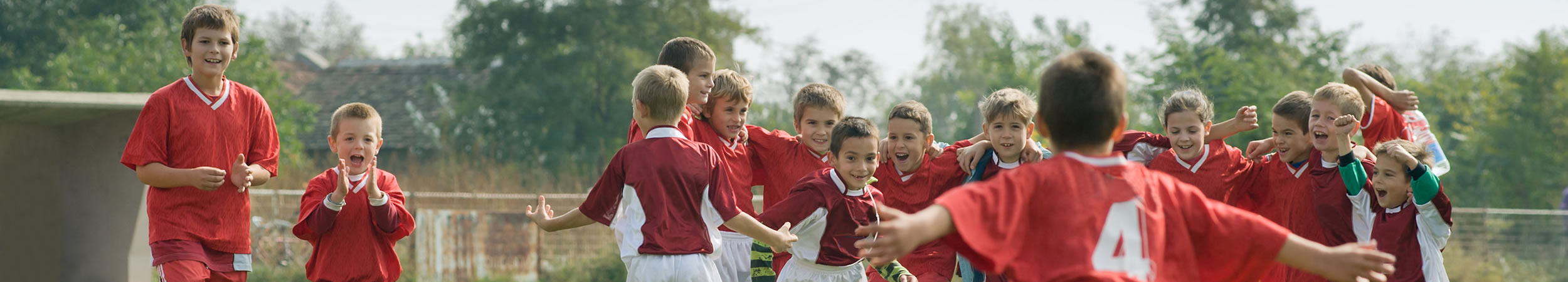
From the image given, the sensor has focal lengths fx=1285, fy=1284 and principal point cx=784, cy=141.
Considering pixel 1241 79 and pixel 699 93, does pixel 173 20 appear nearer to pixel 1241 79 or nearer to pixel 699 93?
pixel 1241 79

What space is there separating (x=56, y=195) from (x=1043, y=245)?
749 centimetres

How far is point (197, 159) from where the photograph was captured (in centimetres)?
517

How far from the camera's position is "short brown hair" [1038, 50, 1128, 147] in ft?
9.90

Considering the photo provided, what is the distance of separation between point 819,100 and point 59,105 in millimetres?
4682

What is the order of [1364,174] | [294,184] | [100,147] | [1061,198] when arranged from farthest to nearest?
1. [294,184]
2. [100,147]
3. [1364,174]
4. [1061,198]

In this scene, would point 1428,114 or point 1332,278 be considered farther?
point 1428,114

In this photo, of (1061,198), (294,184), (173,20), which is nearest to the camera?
(1061,198)

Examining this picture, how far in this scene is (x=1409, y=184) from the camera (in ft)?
19.2

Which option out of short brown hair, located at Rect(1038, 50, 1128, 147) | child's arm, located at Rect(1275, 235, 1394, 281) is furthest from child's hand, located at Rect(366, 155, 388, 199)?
child's arm, located at Rect(1275, 235, 1394, 281)

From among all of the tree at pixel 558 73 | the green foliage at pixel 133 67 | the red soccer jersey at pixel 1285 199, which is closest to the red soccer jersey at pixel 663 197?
the red soccer jersey at pixel 1285 199

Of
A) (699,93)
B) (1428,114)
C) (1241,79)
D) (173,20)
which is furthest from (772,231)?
(1428,114)

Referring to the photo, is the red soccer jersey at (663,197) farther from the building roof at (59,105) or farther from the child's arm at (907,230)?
the building roof at (59,105)

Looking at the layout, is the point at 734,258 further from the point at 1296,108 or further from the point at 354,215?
the point at 1296,108

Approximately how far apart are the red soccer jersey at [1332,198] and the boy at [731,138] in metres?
2.66
